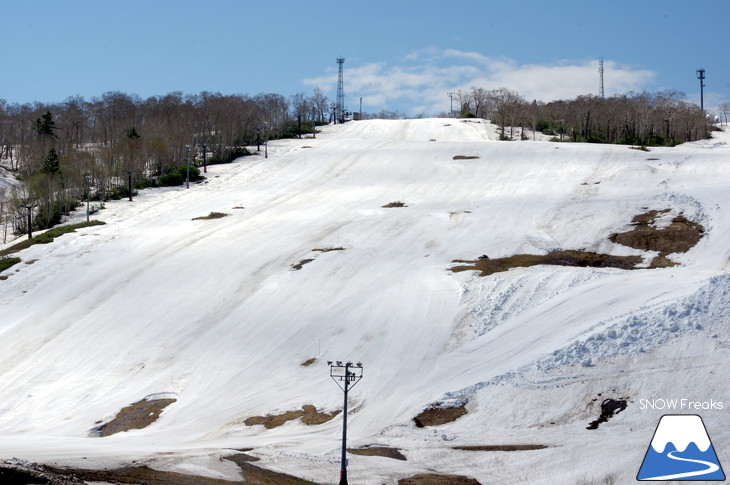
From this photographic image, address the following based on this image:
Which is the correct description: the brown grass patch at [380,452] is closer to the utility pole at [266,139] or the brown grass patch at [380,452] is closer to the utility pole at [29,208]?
the utility pole at [29,208]

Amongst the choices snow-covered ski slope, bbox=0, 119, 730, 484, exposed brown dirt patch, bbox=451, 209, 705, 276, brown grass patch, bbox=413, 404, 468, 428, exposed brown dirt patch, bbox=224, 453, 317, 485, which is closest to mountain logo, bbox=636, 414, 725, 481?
snow-covered ski slope, bbox=0, 119, 730, 484

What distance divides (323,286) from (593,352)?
912 inches

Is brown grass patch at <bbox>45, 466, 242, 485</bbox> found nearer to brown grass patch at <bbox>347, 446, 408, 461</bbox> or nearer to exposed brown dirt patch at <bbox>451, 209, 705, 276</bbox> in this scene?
brown grass patch at <bbox>347, 446, 408, 461</bbox>

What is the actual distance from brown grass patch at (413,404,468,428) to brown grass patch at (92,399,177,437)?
1503 cm

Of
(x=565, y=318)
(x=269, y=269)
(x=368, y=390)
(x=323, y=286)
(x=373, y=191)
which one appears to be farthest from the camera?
(x=373, y=191)

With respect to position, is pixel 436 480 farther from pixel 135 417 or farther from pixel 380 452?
pixel 135 417

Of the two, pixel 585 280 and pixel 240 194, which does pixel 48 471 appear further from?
pixel 240 194

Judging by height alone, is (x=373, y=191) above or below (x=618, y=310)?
above

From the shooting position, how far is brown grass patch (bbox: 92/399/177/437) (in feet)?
138

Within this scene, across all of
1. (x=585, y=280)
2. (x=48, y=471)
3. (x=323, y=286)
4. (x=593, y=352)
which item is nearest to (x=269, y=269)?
(x=323, y=286)

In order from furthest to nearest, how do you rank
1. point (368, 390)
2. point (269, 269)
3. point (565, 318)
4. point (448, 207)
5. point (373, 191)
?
point (373, 191)
point (448, 207)
point (269, 269)
point (565, 318)
point (368, 390)

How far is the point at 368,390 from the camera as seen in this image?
43938 mm

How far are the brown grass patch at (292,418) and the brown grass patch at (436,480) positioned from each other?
33.6ft

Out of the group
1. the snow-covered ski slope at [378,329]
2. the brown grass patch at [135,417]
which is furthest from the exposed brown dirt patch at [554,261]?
the brown grass patch at [135,417]
